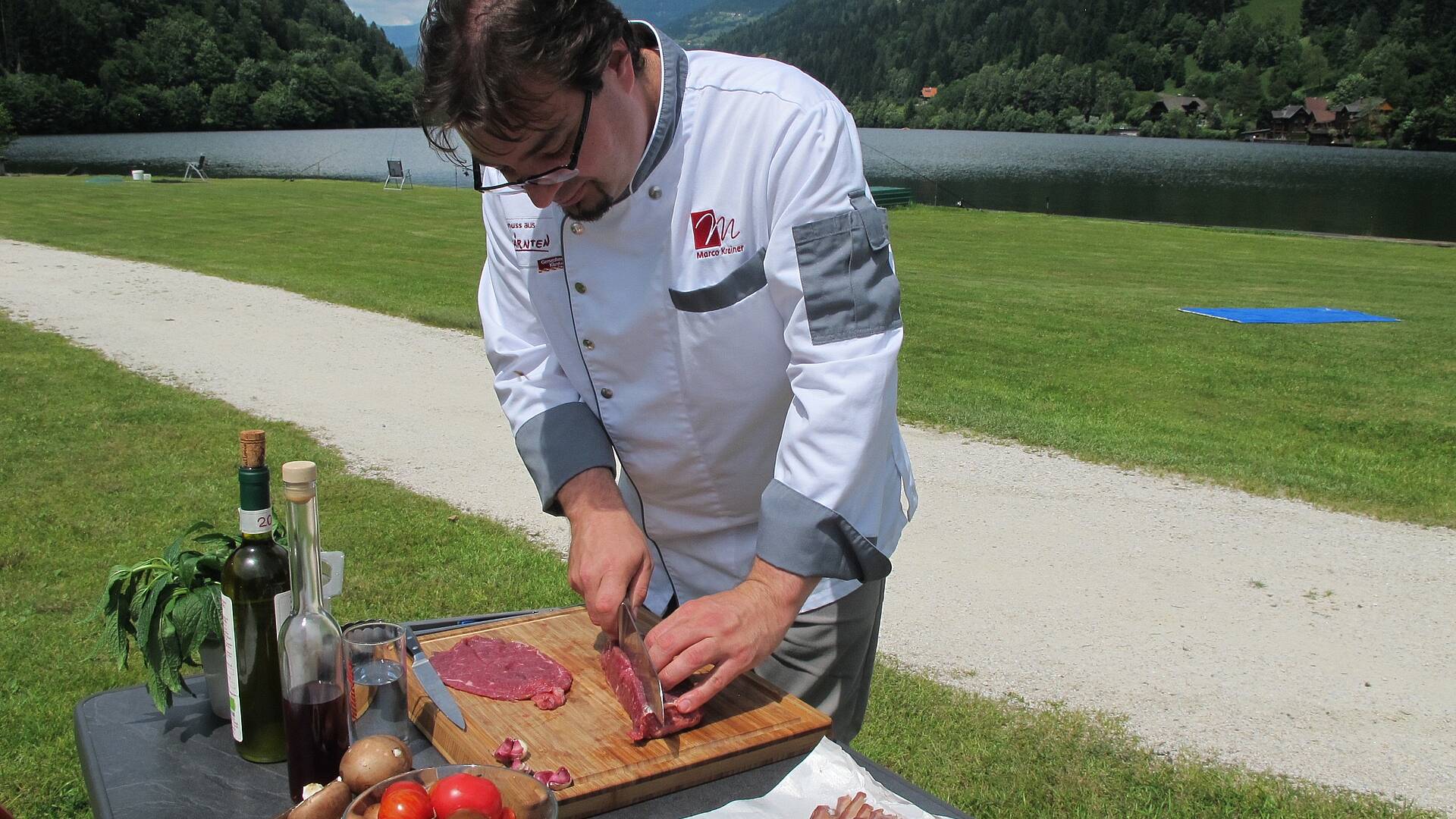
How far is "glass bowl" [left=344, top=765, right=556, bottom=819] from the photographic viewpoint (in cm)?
148

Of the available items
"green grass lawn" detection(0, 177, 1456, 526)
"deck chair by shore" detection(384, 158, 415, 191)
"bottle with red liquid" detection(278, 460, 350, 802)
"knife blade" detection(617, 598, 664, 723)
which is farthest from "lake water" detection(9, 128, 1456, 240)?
"bottle with red liquid" detection(278, 460, 350, 802)

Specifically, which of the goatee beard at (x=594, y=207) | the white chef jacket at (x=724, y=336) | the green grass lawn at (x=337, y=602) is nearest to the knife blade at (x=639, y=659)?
the white chef jacket at (x=724, y=336)

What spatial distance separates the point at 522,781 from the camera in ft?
5.02

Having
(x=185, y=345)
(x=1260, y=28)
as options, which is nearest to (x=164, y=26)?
(x=185, y=345)

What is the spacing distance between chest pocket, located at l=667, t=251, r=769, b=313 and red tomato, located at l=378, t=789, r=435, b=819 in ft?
3.25

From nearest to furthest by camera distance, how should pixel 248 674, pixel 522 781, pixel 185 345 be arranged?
pixel 522 781 → pixel 248 674 → pixel 185 345

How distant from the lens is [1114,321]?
508 inches

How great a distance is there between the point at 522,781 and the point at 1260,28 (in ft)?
582

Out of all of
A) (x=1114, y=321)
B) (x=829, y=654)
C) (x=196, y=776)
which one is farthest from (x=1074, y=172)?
(x=196, y=776)

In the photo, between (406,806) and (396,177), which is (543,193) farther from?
(396,177)

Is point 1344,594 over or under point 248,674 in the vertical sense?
under

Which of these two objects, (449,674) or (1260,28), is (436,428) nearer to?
(449,674)

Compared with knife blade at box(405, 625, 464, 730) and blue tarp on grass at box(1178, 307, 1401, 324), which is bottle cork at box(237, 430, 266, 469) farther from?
blue tarp on grass at box(1178, 307, 1401, 324)

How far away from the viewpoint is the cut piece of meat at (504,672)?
83.6 inches
